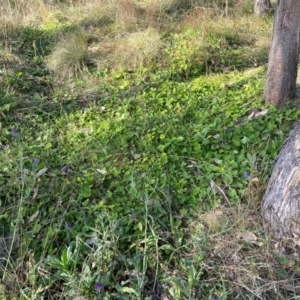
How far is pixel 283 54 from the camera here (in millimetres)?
3852

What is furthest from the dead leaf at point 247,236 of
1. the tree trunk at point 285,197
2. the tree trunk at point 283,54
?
the tree trunk at point 283,54

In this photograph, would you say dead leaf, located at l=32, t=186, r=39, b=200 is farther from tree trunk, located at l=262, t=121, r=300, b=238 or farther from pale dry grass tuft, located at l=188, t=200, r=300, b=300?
tree trunk, located at l=262, t=121, r=300, b=238

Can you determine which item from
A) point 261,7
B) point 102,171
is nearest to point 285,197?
Answer: point 102,171

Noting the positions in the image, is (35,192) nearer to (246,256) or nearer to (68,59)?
(246,256)

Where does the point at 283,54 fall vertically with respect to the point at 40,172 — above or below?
above

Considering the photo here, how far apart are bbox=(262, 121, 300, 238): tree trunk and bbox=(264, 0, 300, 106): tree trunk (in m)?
1.28

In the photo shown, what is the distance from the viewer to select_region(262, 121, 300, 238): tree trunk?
2492mm

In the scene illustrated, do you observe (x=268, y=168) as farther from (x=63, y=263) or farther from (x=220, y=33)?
(x=220, y=33)

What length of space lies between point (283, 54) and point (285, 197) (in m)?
1.79

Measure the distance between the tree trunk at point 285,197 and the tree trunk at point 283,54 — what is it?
1.28 meters

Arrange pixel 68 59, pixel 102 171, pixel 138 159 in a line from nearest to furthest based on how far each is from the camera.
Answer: pixel 102 171, pixel 138 159, pixel 68 59

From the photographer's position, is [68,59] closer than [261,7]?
Yes

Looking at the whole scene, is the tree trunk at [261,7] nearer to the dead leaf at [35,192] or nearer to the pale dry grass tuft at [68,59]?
the pale dry grass tuft at [68,59]

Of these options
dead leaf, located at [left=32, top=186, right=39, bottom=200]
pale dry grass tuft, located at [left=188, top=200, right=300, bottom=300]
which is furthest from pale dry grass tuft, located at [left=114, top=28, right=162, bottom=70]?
pale dry grass tuft, located at [left=188, top=200, right=300, bottom=300]
